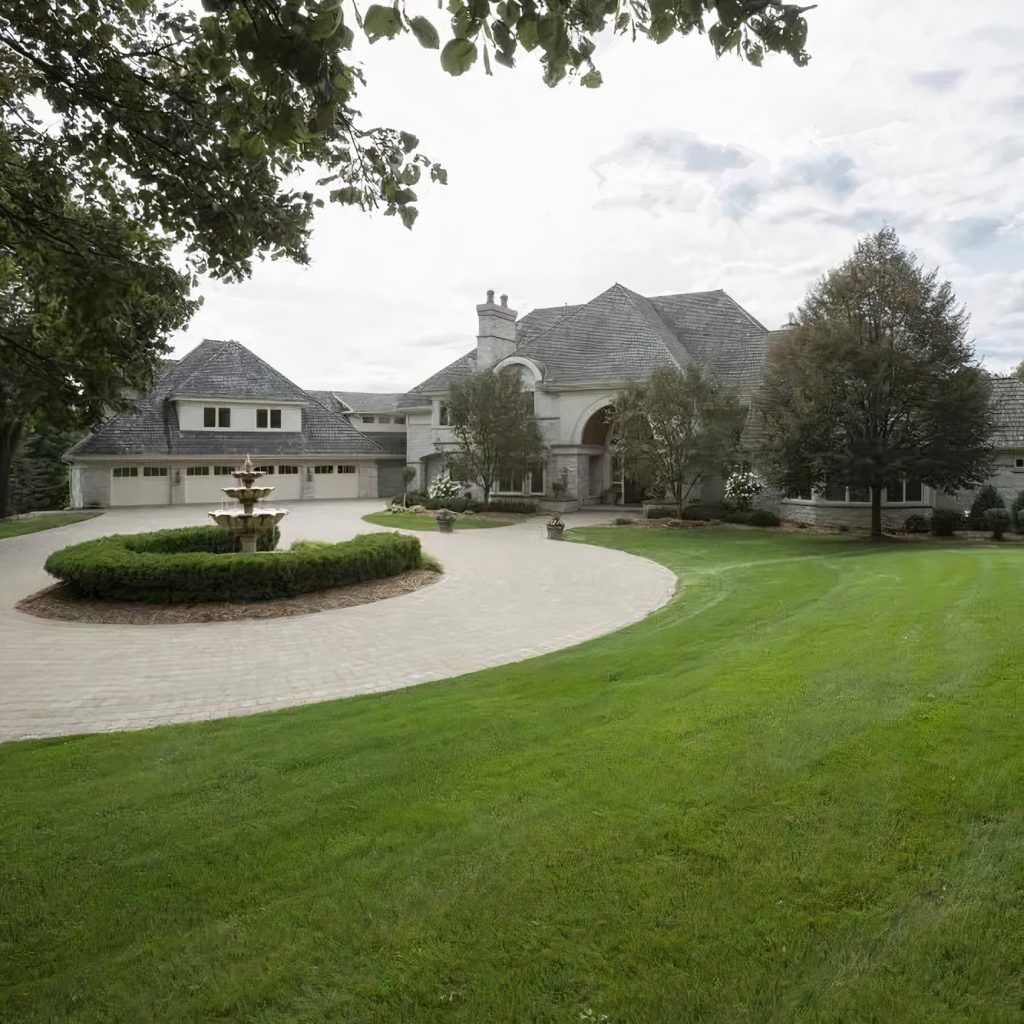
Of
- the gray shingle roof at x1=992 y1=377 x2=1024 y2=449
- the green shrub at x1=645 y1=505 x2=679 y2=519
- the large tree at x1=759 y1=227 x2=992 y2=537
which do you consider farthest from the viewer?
the green shrub at x1=645 y1=505 x2=679 y2=519

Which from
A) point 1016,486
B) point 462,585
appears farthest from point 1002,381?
point 462,585

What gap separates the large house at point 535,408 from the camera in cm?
3092

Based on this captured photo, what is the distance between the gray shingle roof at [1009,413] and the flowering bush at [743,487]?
820 centimetres

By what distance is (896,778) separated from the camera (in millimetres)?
4164

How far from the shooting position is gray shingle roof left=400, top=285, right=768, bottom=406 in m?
32.3

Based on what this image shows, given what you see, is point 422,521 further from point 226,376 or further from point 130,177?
point 130,177

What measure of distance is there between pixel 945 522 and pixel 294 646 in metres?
23.0

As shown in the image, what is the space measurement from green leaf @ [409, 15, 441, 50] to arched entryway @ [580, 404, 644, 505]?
3203 centimetres

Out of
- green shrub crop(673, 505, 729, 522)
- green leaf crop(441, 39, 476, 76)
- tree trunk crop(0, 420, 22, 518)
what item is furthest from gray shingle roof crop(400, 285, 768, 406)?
green leaf crop(441, 39, 476, 76)

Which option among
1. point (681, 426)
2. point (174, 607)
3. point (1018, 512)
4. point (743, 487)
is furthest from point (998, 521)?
point (174, 607)

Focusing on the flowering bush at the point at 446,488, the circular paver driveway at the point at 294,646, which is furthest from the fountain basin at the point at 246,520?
the flowering bush at the point at 446,488

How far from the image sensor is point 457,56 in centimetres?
294

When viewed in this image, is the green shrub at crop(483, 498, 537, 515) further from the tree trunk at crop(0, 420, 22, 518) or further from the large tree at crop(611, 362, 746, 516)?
the tree trunk at crop(0, 420, 22, 518)

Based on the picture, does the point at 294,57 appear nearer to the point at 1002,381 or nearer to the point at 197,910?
the point at 197,910
